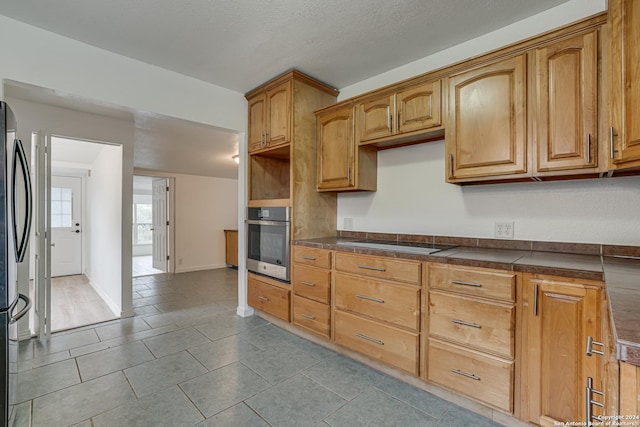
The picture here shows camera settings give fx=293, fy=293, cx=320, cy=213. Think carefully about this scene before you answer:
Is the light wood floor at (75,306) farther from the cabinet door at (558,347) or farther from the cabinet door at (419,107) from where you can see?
the cabinet door at (558,347)

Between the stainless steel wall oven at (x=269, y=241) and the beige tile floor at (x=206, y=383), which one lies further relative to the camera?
the stainless steel wall oven at (x=269, y=241)

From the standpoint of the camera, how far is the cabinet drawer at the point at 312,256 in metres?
2.42

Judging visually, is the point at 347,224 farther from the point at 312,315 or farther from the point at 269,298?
the point at 269,298

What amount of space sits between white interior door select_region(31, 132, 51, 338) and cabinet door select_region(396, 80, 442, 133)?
3222 millimetres

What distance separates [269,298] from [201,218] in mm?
4062

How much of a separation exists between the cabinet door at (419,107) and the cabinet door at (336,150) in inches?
18.8

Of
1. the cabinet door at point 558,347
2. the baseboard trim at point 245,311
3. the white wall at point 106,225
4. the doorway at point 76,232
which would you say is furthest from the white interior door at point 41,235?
the cabinet door at point 558,347

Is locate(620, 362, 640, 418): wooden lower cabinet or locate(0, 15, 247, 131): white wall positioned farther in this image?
locate(0, 15, 247, 131): white wall

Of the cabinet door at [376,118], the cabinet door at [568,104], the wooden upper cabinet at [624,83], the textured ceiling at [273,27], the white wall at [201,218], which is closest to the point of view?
the wooden upper cabinet at [624,83]

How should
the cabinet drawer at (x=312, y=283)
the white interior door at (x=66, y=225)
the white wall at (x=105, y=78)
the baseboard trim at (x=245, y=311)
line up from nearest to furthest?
the white wall at (x=105, y=78)
the cabinet drawer at (x=312, y=283)
the baseboard trim at (x=245, y=311)
the white interior door at (x=66, y=225)

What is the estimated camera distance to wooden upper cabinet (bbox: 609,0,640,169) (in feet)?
4.22

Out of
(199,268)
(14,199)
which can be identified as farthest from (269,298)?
(199,268)

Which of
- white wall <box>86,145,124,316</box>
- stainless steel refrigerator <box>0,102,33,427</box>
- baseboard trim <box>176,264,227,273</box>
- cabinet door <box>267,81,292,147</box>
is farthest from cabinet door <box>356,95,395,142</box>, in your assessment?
baseboard trim <box>176,264,227,273</box>

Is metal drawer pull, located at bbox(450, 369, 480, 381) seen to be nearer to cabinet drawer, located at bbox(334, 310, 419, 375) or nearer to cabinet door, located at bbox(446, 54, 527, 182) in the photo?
cabinet drawer, located at bbox(334, 310, 419, 375)
